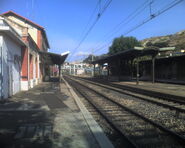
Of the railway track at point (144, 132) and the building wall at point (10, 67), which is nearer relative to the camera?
the railway track at point (144, 132)

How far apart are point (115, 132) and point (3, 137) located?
10.2ft

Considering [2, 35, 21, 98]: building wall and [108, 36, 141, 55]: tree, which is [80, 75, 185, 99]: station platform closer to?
[2, 35, 21, 98]: building wall

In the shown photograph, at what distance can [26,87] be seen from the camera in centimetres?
1812

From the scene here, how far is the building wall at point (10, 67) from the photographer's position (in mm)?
12867

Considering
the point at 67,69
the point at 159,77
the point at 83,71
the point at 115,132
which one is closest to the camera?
the point at 115,132

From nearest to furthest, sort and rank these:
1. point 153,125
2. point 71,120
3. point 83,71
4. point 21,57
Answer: point 153,125 < point 71,120 < point 21,57 < point 83,71

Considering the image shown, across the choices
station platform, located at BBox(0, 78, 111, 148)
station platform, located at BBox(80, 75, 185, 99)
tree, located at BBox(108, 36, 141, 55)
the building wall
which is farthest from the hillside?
station platform, located at BBox(0, 78, 111, 148)

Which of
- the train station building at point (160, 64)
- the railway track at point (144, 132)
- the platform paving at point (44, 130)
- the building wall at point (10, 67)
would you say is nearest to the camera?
the platform paving at point (44, 130)

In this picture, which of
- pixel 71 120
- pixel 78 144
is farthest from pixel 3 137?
pixel 71 120

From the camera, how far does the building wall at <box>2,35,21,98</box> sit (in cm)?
1287

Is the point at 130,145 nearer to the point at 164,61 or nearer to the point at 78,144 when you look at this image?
the point at 78,144

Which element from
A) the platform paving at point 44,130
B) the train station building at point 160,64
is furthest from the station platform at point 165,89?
the platform paving at point 44,130

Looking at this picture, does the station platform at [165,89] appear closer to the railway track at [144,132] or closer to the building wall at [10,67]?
the railway track at [144,132]

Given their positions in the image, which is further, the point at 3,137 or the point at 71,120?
the point at 71,120
